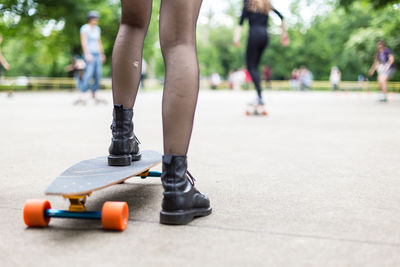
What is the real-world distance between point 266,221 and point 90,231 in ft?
2.41

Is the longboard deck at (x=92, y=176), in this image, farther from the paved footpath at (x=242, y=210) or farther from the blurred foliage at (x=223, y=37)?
the blurred foliage at (x=223, y=37)

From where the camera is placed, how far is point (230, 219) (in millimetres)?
1904

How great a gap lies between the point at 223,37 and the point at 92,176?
5131 cm

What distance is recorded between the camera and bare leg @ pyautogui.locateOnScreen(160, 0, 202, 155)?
1901mm

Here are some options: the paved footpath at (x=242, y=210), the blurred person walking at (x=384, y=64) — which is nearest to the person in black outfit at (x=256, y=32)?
the paved footpath at (x=242, y=210)

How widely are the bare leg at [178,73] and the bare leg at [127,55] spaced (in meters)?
0.40

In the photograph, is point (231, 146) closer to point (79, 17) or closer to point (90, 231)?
point (90, 231)

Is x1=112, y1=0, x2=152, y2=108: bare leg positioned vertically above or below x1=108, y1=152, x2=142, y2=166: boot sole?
above

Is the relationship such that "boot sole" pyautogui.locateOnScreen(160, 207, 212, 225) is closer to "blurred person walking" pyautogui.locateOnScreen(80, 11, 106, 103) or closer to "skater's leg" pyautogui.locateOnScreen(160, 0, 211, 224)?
"skater's leg" pyautogui.locateOnScreen(160, 0, 211, 224)

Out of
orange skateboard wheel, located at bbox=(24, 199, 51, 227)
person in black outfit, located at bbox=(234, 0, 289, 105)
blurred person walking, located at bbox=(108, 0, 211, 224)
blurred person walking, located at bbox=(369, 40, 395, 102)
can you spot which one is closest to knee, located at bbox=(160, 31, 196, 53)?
blurred person walking, located at bbox=(108, 0, 211, 224)

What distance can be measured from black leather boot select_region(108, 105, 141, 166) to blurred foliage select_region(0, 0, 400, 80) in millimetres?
12633

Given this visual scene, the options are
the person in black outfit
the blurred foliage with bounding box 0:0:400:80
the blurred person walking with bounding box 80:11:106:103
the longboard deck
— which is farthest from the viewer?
the blurred foliage with bounding box 0:0:400:80

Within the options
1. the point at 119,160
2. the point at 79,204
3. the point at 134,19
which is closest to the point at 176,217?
the point at 79,204

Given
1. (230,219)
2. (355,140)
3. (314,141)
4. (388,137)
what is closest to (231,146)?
(314,141)
